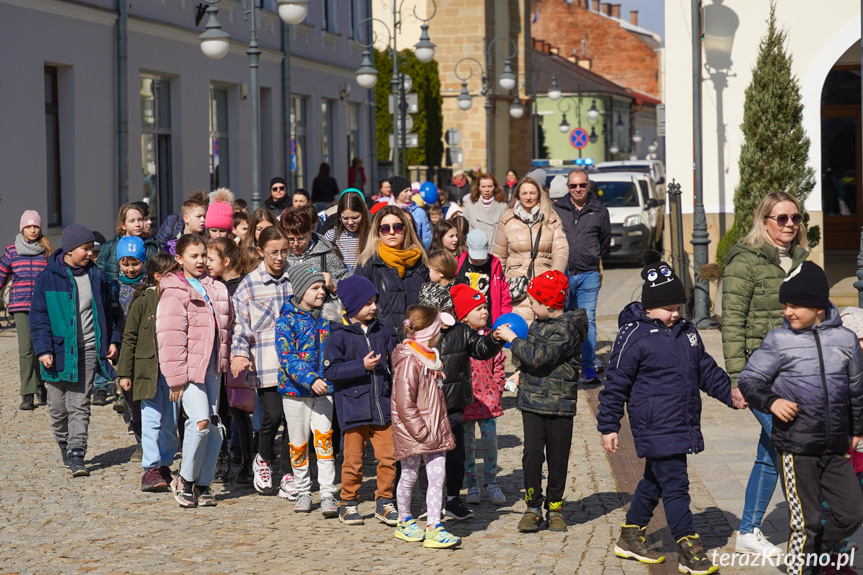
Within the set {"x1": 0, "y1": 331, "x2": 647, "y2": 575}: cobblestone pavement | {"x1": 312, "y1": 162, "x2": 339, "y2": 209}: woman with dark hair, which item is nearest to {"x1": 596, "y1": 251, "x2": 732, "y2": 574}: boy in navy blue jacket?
{"x1": 0, "y1": 331, "x2": 647, "y2": 575}: cobblestone pavement

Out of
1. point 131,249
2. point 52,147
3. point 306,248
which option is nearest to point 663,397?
point 306,248

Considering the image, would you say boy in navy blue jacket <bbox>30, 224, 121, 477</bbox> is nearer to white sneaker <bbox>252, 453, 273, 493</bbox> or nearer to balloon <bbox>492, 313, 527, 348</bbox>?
white sneaker <bbox>252, 453, 273, 493</bbox>

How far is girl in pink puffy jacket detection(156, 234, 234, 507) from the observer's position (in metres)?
7.43

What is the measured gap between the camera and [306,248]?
8602mm

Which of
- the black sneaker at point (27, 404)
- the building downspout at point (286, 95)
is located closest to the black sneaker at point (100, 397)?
the black sneaker at point (27, 404)

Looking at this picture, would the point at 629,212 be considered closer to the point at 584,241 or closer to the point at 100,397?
the point at 584,241

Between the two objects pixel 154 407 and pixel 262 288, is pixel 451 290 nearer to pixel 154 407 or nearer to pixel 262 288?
pixel 262 288

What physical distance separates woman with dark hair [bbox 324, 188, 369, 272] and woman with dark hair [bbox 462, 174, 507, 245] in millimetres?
5021

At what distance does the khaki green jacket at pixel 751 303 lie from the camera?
6.47 meters

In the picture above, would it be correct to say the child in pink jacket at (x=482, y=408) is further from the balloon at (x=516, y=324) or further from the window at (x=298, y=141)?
the window at (x=298, y=141)

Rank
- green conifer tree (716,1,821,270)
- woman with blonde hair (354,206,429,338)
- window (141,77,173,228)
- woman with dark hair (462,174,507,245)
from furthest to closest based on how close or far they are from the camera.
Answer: window (141,77,173,228)
green conifer tree (716,1,821,270)
woman with dark hair (462,174,507,245)
woman with blonde hair (354,206,429,338)

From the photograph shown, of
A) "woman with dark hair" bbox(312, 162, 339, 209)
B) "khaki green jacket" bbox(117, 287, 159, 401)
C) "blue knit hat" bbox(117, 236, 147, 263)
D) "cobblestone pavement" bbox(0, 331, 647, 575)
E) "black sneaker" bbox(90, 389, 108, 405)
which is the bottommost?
"cobblestone pavement" bbox(0, 331, 647, 575)

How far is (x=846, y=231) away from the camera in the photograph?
24.0 metres

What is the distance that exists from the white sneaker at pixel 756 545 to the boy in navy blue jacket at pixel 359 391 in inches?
76.2
